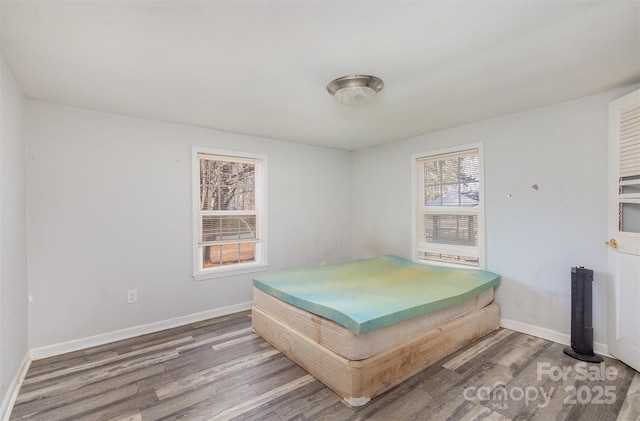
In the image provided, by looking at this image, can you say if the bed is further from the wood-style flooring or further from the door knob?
the door knob

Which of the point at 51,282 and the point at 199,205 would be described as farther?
the point at 199,205

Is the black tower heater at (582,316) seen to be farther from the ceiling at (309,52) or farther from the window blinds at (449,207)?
the ceiling at (309,52)

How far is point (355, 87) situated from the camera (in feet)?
6.71

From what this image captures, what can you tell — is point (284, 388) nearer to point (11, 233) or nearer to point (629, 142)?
point (11, 233)

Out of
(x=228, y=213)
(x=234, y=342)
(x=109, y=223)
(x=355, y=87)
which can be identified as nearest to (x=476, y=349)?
(x=234, y=342)

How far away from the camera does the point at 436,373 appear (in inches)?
82.7

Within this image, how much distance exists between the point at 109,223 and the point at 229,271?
1300 millimetres

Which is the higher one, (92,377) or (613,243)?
(613,243)

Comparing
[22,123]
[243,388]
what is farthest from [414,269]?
[22,123]

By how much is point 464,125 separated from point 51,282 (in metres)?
4.27

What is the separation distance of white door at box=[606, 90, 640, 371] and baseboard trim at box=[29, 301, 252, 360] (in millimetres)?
3472

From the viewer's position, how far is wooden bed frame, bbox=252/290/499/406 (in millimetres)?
1801

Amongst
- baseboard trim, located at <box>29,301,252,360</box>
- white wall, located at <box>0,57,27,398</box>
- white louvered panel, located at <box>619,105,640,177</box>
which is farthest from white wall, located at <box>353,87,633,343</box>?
white wall, located at <box>0,57,27,398</box>

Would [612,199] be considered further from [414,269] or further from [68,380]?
[68,380]
